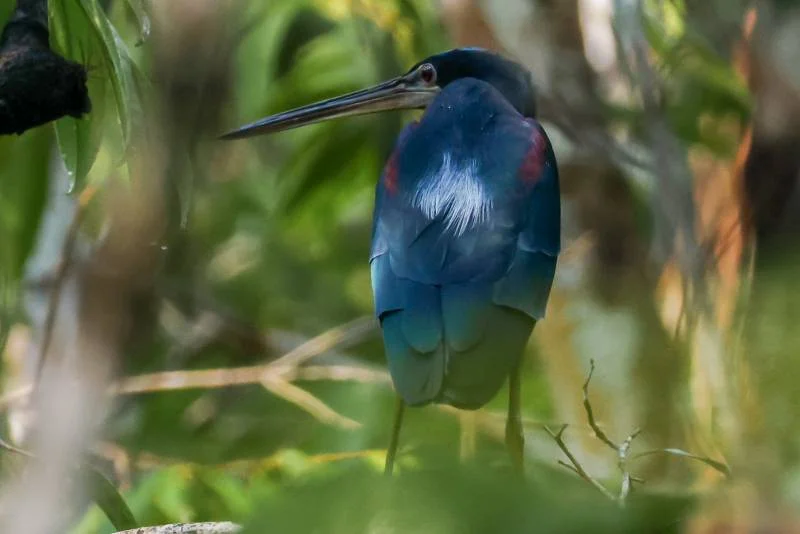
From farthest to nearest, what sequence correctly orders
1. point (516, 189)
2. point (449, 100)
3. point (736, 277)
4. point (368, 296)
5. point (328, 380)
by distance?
point (368, 296) → point (328, 380) → point (736, 277) → point (449, 100) → point (516, 189)

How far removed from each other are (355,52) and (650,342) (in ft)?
3.40

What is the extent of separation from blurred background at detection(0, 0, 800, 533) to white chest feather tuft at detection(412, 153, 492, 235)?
0.85 feet

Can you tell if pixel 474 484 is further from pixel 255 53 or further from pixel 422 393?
pixel 255 53

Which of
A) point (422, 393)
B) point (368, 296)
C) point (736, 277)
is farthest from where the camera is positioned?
point (368, 296)

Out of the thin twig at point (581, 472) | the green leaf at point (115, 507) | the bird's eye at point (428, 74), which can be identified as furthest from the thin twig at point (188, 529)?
the bird's eye at point (428, 74)

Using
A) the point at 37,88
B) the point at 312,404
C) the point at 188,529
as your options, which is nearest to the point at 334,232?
the point at 312,404

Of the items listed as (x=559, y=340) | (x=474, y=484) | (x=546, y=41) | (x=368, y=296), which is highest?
(x=474, y=484)

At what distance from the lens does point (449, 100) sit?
5.84 feet

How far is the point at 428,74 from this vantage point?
1891 millimetres

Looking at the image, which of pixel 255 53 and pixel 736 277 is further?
pixel 255 53

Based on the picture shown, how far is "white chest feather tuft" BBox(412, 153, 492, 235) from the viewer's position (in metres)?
1.57

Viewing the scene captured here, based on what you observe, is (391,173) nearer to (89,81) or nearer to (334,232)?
(89,81)

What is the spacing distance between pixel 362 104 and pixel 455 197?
327 mm

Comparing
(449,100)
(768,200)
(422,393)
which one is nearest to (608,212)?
(768,200)
